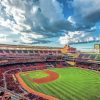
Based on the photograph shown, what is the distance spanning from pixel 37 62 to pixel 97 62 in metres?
28.2

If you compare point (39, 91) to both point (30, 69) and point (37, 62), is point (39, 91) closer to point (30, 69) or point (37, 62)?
point (30, 69)

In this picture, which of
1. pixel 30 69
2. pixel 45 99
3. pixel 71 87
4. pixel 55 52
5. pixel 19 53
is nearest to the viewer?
pixel 45 99

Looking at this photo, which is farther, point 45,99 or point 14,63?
point 14,63

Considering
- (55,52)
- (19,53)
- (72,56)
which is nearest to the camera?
(19,53)

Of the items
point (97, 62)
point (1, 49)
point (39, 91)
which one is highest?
point (1, 49)

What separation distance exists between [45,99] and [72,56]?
62.4 meters

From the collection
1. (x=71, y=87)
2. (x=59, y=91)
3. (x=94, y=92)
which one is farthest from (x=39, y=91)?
(x=94, y=92)

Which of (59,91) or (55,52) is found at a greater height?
(55,52)

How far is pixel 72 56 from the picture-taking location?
306 feet

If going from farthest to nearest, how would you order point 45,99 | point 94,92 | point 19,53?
point 19,53 < point 94,92 < point 45,99

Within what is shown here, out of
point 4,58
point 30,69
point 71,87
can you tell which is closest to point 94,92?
point 71,87

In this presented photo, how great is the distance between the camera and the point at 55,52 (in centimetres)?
10512

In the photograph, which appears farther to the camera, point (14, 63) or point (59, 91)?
point (14, 63)

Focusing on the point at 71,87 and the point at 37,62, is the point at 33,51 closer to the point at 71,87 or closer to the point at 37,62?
the point at 37,62
